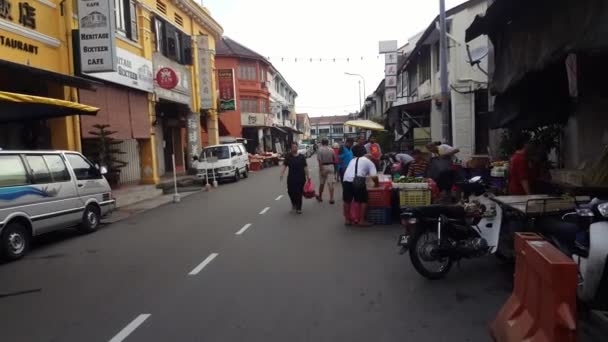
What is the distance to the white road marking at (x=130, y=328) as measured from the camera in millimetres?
4798

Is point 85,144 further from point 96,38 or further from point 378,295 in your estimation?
point 378,295

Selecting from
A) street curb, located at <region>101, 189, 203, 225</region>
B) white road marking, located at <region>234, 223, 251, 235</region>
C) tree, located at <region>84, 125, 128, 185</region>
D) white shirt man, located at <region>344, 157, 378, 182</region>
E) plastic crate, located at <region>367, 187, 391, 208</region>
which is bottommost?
street curb, located at <region>101, 189, 203, 225</region>

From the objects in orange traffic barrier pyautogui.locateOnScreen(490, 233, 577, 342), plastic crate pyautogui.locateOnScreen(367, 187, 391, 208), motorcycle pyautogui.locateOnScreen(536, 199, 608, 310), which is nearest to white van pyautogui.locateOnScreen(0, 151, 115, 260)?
plastic crate pyautogui.locateOnScreen(367, 187, 391, 208)

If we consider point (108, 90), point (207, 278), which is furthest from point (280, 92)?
point (207, 278)

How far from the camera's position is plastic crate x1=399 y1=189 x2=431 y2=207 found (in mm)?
10336

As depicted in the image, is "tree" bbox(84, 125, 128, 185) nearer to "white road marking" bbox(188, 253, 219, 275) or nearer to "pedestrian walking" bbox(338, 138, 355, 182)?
"pedestrian walking" bbox(338, 138, 355, 182)

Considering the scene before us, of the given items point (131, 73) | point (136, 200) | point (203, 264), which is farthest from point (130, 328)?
point (131, 73)

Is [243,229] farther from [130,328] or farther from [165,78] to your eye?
[165,78]

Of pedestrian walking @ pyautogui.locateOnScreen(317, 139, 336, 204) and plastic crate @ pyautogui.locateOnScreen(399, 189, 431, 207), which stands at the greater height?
pedestrian walking @ pyautogui.locateOnScreen(317, 139, 336, 204)

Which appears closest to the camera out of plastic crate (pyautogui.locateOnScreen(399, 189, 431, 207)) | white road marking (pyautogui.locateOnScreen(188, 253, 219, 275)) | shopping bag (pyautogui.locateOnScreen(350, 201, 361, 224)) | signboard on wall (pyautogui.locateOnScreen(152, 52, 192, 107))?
white road marking (pyautogui.locateOnScreen(188, 253, 219, 275))

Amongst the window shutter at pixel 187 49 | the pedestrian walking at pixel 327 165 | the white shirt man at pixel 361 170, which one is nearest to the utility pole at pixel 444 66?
the pedestrian walking at pixel 327 165

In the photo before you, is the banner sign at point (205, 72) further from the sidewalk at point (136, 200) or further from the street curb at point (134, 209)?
the street curb at point (134, 209)

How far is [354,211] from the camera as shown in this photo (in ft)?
34.9

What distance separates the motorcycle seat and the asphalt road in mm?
782
